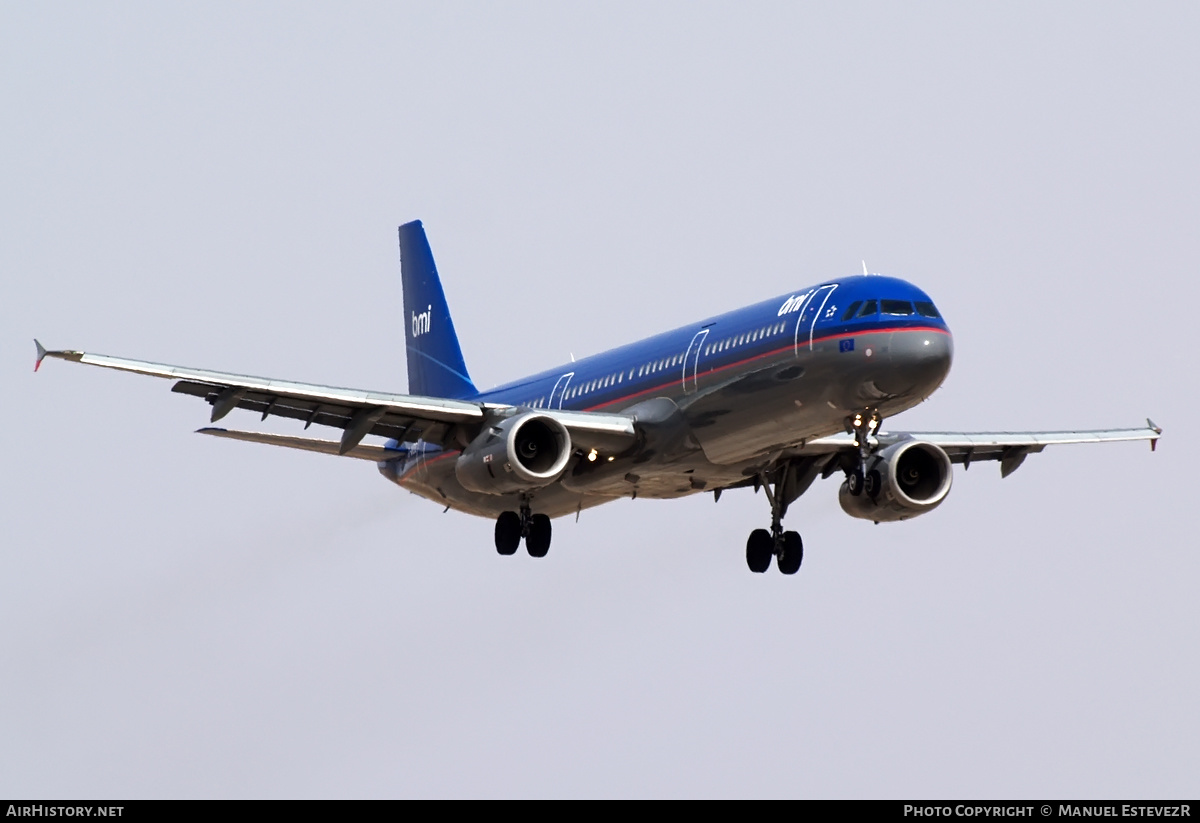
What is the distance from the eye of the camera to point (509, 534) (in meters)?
49.8

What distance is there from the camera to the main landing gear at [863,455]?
144ft

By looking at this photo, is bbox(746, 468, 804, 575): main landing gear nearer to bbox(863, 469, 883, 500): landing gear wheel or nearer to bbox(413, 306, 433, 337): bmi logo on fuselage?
bbox(863, 469, 883, 500): landing gear wheel

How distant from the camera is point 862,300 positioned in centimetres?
4356

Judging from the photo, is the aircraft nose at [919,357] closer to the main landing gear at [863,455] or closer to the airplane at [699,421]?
the airplane at [699,421]

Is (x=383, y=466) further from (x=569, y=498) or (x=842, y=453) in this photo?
(x=842, y=453)

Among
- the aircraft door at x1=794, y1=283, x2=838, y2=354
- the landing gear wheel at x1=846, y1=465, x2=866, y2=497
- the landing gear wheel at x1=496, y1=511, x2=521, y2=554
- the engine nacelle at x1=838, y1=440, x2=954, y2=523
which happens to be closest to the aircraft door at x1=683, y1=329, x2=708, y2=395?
the aircraft door at x1=794, y1=283, x2=838, y2=354

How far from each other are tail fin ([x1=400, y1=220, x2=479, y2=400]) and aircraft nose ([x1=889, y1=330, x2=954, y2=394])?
17.4 metres

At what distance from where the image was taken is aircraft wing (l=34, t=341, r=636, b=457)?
44.7 meters

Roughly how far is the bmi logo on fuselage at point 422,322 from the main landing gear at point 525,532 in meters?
12.2

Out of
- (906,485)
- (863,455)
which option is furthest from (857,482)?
(906,485)

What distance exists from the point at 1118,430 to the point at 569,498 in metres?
15.5

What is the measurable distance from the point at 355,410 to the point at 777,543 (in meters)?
11.1

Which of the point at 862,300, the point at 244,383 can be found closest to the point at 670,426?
the point at 862,300

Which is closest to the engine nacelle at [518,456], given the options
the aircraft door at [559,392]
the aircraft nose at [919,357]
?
the aircraft door at [559,392]
